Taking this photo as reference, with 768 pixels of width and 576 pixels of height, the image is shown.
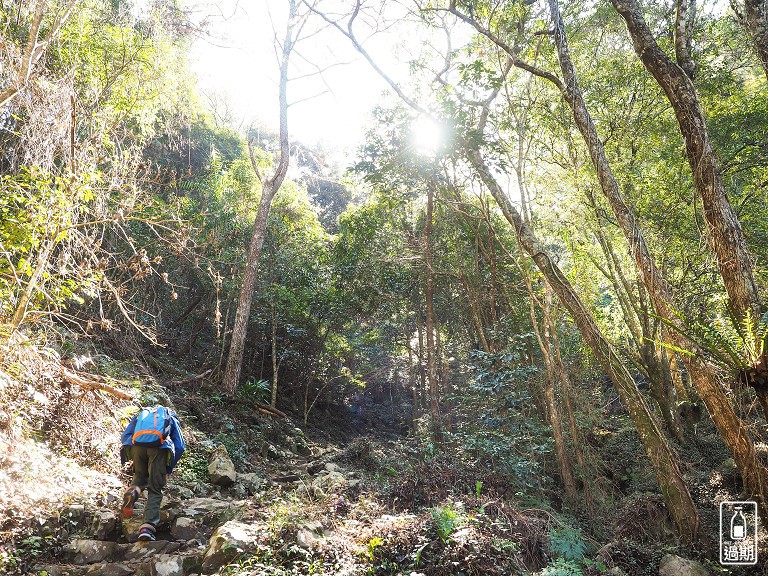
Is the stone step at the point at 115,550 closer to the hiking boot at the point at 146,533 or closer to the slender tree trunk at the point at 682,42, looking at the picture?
the hiking boot at the point at 146,533

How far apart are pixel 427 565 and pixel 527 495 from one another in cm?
373

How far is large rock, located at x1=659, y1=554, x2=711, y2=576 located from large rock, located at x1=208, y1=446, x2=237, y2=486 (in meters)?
5.94

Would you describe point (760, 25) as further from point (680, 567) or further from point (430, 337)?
point (430, 337)

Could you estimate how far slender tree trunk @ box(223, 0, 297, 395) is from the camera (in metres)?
11.2

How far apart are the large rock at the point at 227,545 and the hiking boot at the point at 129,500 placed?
1218mm

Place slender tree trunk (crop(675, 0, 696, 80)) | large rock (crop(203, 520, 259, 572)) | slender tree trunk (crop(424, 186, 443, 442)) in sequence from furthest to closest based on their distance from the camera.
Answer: slender tree trunk (crop(424, 186, 443, 442)) < slender tree trunk (crop(675, 0, 696, 80)) < large rock (crop(203, 520, 259, 572))

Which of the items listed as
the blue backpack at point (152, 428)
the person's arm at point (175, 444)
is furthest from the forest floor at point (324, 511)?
the blue backpack at point (152, 428)

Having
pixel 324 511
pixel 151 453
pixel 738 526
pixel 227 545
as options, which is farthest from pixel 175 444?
pixel 738 526

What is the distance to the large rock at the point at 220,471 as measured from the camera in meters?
6.60

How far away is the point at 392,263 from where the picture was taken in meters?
12.8

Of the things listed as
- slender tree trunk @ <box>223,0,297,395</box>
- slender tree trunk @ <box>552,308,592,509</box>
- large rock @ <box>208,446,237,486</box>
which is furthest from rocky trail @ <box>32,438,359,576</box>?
slender tree trunk @ <box>223,0,297,395</box>

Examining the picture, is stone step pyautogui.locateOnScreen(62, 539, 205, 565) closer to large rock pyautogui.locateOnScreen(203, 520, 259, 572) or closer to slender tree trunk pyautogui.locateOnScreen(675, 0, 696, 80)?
large rock pyautogui.locateOnScreen(203, 520, 259, 572)

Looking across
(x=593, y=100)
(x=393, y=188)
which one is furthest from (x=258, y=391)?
(x=593, y=100)

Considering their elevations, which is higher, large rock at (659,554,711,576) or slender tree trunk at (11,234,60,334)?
slender tree trunk at (11,234,60,334)
